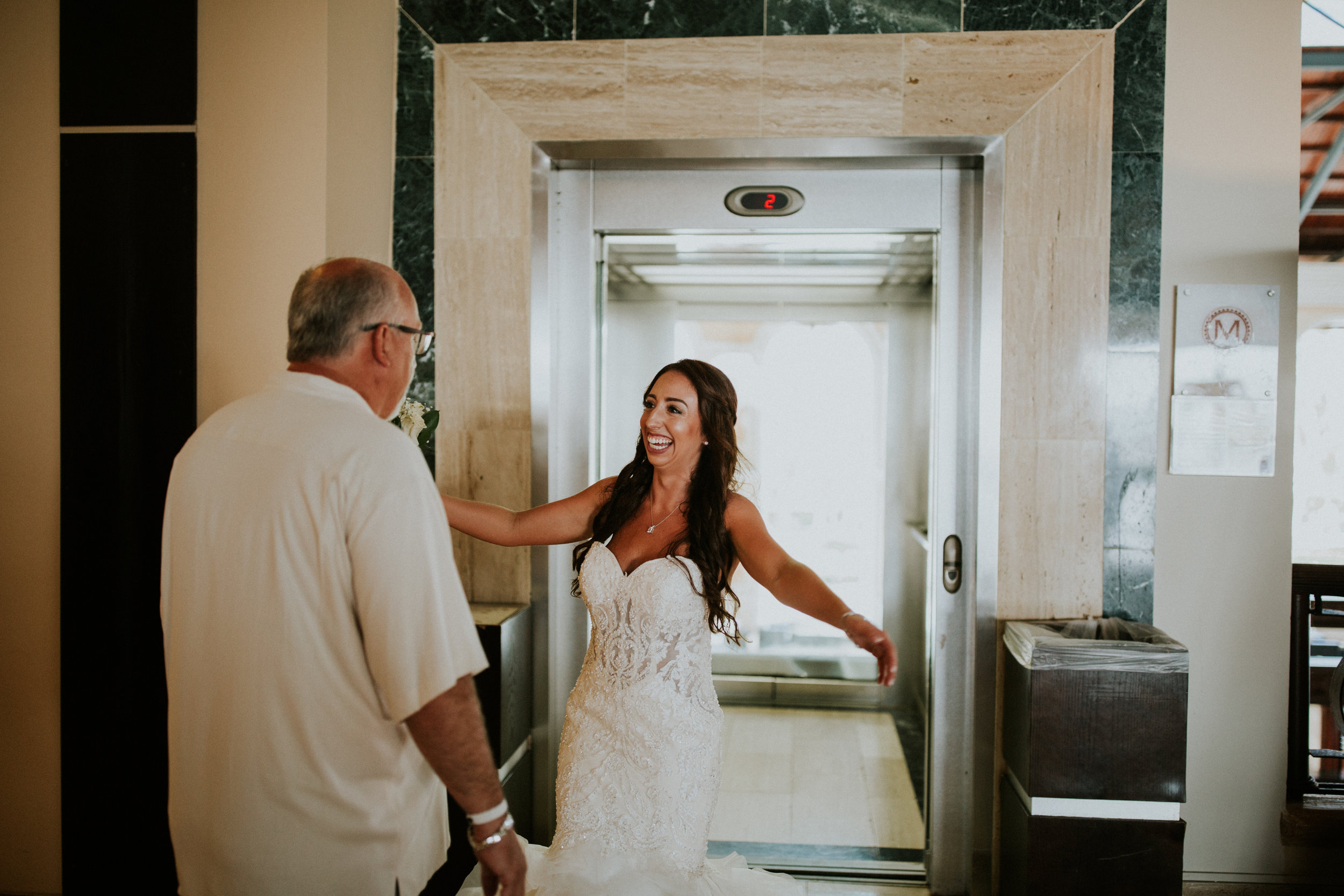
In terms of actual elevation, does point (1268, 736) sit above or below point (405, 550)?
below

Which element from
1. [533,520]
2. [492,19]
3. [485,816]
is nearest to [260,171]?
[492,19]

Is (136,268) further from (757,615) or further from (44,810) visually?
(757,615)

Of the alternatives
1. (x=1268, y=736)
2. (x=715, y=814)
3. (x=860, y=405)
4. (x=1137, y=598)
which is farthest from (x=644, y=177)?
(x=1268, y=736)

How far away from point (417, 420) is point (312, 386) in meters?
1.03

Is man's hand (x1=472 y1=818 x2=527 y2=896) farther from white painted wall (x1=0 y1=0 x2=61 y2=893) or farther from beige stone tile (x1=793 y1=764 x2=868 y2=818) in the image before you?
white painted wall (x1=0 y1=0 x2=61 y2=893)

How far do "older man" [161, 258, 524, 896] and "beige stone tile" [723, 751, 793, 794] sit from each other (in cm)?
205

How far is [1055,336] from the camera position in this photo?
2.54 m

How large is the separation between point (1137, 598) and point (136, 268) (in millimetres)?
3376

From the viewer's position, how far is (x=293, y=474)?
1.21 m

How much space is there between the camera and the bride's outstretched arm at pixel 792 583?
1516mm

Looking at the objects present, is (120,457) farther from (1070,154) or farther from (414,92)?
Answer: (1070,154)

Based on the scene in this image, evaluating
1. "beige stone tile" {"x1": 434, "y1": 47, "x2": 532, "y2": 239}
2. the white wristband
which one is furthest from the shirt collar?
"beige stone tile" {"x1": 434, "y1": 47, "x2": 532, "y2": 239}

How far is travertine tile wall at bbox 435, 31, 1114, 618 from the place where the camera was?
2.53 m

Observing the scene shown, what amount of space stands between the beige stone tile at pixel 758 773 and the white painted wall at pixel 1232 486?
1394mm
